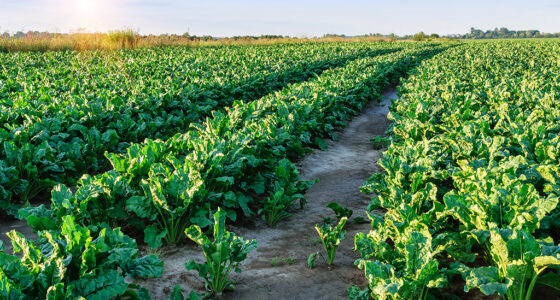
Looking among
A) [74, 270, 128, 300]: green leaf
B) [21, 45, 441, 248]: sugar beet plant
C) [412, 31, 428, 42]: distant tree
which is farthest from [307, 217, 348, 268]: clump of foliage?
[412, 31, 428, 42]: distant tree

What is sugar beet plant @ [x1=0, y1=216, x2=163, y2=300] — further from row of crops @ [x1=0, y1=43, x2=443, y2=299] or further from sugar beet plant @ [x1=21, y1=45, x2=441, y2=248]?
sugar beet plant @ [x1=21, y1=45, x2=441, y2=248]

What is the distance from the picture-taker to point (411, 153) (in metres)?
5.71

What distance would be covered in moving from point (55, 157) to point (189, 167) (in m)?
2.80

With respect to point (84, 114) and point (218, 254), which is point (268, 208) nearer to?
point (218, 254)

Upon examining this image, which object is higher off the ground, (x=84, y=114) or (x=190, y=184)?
(x=84, y=114)

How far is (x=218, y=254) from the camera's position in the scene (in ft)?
11.8

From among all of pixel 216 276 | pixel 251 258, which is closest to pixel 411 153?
pixel 251 258

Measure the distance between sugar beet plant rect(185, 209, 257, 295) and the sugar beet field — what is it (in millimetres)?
14

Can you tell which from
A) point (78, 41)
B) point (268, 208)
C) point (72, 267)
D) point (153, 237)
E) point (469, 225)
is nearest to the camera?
point (72, 267)

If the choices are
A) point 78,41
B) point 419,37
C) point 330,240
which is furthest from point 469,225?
point 419,37

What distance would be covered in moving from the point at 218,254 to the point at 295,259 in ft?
3.90

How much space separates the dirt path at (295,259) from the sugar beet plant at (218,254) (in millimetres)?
135

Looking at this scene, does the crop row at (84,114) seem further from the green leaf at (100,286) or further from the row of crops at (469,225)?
the row of crops at (469,225)

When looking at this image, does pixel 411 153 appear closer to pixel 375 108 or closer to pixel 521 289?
pixel 521 289
